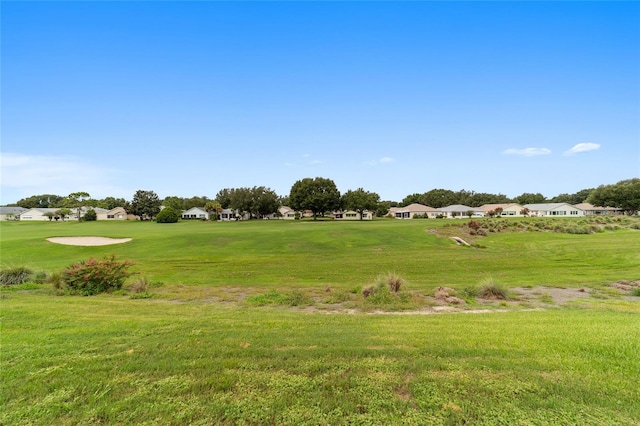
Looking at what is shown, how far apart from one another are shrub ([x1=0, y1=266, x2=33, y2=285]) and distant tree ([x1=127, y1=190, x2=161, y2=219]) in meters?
83.9

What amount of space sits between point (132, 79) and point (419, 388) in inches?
1126

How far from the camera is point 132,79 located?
23.6 metres

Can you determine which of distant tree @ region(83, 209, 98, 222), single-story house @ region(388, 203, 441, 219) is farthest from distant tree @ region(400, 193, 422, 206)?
distant tree @ region(83, 209, 98, 222)

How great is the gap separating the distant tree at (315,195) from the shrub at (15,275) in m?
64.4

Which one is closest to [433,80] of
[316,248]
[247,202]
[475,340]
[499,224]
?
[316,248]

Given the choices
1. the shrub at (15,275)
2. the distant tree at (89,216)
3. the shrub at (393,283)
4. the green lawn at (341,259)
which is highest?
the distant tree at (89,216)

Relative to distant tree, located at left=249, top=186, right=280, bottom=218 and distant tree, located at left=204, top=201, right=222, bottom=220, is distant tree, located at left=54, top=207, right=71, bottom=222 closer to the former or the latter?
distant tree, located at left=204, top=201, right=222, bottom=220

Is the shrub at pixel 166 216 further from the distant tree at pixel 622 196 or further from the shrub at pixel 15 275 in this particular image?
the distant tree at pixel 622 196

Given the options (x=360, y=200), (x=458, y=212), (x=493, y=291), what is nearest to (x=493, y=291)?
(x=493, y=291)

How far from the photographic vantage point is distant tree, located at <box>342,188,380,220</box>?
7919cm

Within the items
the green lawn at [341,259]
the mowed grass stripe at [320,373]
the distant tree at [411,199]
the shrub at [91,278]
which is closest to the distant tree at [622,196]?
the distant tree at [411,199]

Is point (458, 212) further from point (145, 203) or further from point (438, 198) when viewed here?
point (145, 203)

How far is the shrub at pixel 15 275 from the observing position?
12094mm

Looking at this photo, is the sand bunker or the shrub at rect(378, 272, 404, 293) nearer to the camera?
the shrub at rect(378, 272, 404, 293)
